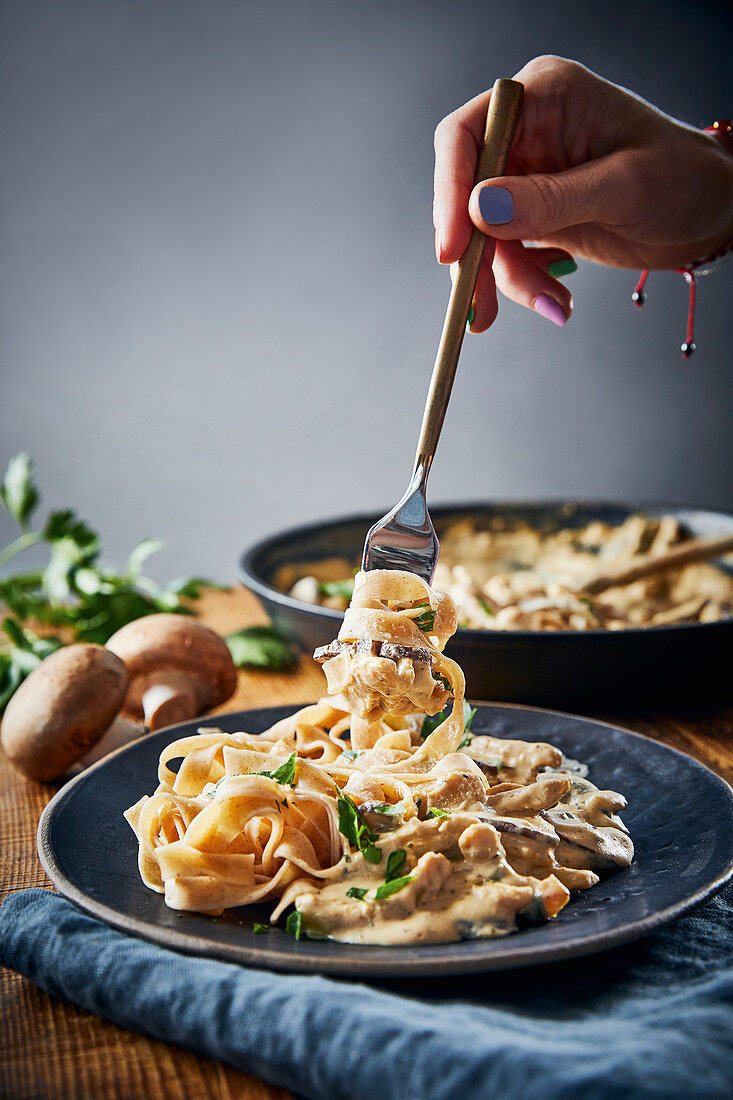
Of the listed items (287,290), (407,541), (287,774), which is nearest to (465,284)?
(407,541)

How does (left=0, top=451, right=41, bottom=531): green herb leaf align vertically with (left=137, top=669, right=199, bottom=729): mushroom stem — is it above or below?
above

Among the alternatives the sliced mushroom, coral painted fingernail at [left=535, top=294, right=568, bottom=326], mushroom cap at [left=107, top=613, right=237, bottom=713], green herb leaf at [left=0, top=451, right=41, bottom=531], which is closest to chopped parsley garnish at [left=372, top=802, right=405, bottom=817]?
the sliced mushroom

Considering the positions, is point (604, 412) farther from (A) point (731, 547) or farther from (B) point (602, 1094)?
(B) point (602, 1094)

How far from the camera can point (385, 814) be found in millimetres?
1403

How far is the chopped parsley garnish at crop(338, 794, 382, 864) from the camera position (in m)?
1.34

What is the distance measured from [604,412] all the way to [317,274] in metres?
1.86

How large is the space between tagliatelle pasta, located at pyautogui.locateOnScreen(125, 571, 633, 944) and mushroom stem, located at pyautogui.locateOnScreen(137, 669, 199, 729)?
0.31m

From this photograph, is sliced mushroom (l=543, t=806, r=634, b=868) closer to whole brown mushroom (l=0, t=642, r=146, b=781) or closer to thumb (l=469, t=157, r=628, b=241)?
whole brown mushroom (l=0, t=642, r=146, b=781)

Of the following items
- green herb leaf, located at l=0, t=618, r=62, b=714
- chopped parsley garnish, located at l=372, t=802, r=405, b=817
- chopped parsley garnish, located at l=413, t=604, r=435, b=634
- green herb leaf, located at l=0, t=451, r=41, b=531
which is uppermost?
chopped parsley garnish, located at l=413, t=604, r=435, b=634

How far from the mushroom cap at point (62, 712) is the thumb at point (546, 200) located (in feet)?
3.70

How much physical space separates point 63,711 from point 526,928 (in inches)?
41.2

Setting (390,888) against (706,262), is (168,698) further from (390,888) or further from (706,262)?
(706,262)

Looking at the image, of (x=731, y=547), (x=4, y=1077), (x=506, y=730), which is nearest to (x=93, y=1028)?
(x=4, y=1077)

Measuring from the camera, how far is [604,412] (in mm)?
5984
